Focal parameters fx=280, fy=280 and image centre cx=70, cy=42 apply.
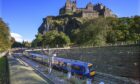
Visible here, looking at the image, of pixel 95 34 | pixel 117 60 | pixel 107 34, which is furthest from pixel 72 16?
pixel 117 60

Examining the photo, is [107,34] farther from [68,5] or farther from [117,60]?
[68,5]

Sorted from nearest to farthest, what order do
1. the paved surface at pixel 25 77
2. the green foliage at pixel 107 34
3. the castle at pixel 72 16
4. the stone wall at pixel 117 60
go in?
the paved surface at pixel 25 77 → the stone wall at pixel 117 60 → the green foliage at pixel 107 34 → the castle at pixel 72 16

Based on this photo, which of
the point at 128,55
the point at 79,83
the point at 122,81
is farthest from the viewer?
the point at 128,55

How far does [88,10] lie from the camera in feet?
434

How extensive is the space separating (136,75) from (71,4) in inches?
4988

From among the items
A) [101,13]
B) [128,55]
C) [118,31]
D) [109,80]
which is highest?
[101,13]

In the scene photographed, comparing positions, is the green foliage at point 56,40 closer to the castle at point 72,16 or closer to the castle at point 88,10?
the castle at point 72,16

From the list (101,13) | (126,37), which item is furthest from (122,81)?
(101,13)

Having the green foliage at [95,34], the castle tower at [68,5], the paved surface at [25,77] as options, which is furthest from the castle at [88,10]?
the paved surface at [25,77]

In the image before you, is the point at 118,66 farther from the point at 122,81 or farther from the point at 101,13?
the point at 101,13

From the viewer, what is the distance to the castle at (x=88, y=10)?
12888cm

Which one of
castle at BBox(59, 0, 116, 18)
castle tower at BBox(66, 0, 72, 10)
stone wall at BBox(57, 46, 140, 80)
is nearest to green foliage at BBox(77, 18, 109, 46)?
stone wall at BBox(57, 46, 140, 80)

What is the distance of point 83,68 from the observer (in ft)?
104

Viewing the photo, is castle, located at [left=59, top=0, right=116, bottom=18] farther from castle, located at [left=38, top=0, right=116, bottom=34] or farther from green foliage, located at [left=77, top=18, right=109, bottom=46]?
green foliage, located at [left=77, top=18, right=109, bottom=46]
